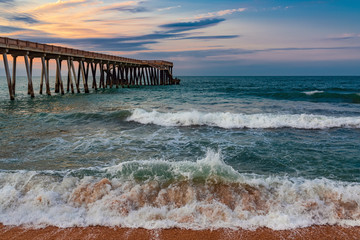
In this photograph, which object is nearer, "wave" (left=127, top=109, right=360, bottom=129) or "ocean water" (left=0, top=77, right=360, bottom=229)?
"ocean water" (left=0, top=77, right=360, bottom=229)

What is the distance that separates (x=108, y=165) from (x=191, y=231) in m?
3.33

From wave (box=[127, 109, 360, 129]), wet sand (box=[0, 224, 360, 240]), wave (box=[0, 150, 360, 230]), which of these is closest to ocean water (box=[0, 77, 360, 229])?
wave (box=[0, 150, 360, 230])

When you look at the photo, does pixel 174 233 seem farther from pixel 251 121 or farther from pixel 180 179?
pixel 251 121

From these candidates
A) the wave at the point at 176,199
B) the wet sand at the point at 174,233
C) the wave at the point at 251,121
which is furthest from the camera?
the wave at the point at 251,121

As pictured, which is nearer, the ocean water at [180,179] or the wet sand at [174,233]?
the wet sand at [174,233]

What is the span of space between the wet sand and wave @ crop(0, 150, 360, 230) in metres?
0.12

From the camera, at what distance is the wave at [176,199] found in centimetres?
411

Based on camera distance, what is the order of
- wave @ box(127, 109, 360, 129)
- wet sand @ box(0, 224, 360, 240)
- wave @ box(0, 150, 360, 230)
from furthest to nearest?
wave @ box(127, 109, 360, 129), wave @ box(0, 150, 360, 230), wet sand @ box(0, 224, 360, 240)

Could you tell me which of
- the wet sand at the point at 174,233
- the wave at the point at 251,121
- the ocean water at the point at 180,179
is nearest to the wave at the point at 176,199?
the ocean water at the point at 180,179

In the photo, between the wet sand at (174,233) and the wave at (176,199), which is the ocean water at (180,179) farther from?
the wet sand at (174,233)

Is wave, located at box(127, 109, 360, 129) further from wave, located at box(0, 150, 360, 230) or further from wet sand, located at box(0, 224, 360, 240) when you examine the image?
wet sand, located at box(0, 224, 360, 240)

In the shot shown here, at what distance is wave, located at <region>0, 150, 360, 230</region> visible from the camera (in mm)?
4109

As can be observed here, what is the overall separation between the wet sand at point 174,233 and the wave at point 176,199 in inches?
4.8

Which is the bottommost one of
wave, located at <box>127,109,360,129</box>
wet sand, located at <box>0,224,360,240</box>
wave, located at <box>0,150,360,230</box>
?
wet sand, located at <box>0,224,360,240</box>
